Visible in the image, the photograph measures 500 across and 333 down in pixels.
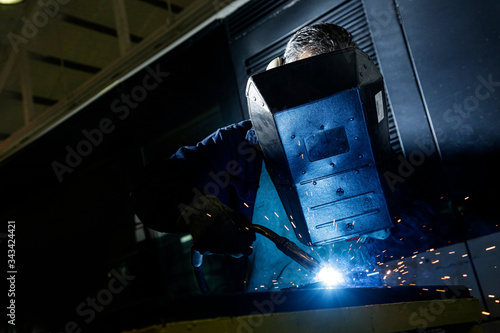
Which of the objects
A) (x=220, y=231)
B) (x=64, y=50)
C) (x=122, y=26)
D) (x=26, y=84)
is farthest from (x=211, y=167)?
(x=26, y=84)

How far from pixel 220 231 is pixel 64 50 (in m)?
4.19

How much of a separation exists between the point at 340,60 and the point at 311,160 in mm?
319

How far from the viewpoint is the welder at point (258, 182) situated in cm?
126

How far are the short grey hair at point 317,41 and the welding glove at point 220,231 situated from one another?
2.29 feet

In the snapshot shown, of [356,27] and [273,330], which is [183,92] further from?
[273,330]

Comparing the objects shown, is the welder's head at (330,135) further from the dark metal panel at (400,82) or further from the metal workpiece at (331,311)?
the dark metal panel at (400,82)

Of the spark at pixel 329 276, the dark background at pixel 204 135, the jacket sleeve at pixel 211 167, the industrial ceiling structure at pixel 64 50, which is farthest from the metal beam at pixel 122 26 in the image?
the spark at pixel 329 276

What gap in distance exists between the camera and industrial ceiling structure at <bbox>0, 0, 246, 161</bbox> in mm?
3863

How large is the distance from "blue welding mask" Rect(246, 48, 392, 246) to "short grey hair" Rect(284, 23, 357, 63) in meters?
0.30

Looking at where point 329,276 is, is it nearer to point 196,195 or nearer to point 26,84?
point 196,195

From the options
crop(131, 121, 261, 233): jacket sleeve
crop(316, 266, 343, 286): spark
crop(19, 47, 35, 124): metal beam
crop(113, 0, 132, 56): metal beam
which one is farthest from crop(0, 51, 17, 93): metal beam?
crop(316, 266, 343, 286): spark

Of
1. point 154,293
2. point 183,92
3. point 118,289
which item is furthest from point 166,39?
point 118,289

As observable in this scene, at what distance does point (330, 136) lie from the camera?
127 centimetres

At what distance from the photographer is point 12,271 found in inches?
214
